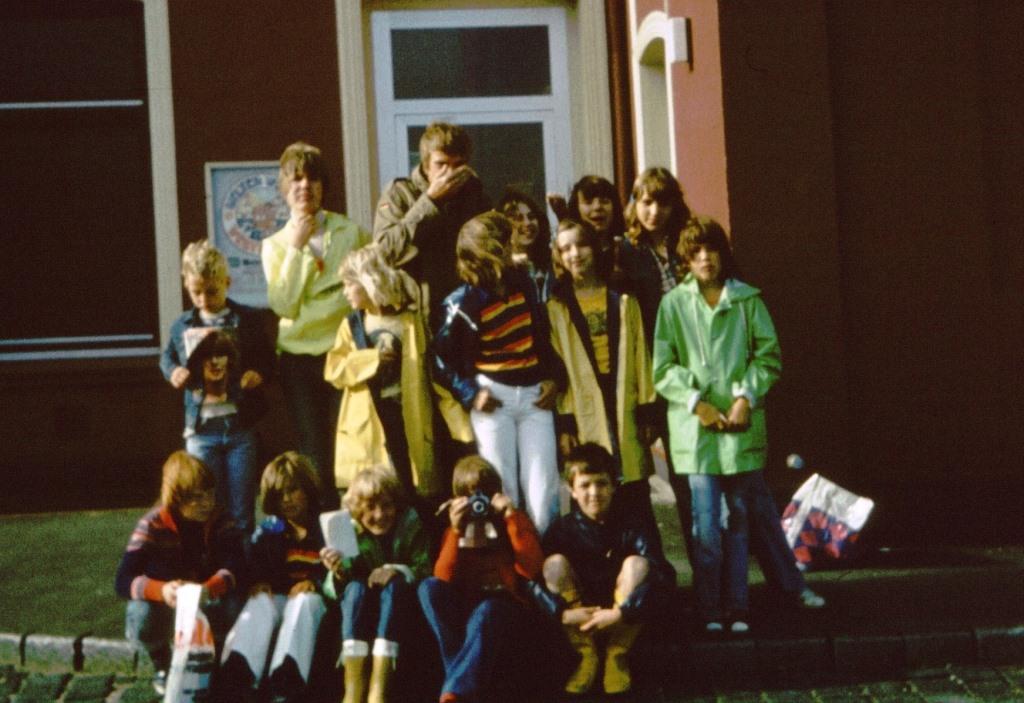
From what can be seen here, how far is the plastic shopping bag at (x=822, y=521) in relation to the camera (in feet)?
23.4

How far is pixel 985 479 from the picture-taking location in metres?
8.19

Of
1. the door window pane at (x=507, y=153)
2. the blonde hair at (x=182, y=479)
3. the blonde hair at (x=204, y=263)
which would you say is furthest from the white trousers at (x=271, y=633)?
the door window pane at (x=507, y=153)

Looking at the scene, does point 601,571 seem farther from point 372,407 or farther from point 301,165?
point 301,165

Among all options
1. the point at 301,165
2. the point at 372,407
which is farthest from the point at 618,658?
the point at 301,165

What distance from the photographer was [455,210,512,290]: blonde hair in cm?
624

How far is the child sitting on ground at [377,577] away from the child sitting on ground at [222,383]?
872 millimetres

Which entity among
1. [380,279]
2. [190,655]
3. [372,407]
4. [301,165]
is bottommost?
[190,655]

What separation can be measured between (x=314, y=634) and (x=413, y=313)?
137cm

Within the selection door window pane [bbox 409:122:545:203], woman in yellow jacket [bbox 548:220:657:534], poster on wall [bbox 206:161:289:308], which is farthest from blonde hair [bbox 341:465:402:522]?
door window pane [bbox 409:122:545:203]

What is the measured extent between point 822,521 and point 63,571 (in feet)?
12.1

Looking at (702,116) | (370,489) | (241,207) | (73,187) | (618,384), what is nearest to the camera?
(370,489)

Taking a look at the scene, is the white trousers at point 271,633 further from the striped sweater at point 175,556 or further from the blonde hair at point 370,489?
the blonde hair at point 370,489

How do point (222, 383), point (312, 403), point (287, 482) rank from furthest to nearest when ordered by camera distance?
point (312, 403)
point (222, 383)
point (287, 482)

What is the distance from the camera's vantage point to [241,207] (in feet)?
33.6
